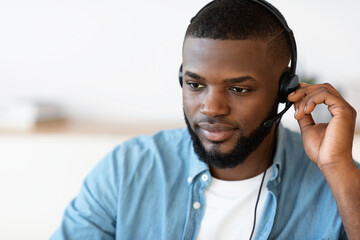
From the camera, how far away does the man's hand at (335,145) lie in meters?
1.13

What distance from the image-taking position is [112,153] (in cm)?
137

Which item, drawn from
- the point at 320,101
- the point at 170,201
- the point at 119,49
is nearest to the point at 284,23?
the point at 320,101

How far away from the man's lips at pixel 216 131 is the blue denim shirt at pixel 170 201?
0.14m

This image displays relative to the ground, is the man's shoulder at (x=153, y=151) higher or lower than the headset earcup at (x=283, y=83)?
lower

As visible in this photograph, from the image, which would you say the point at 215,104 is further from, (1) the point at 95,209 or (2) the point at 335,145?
(1) the point at 95,209

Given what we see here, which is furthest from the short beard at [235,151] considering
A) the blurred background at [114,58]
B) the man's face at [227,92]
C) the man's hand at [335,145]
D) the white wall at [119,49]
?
the white wall at [119,49]

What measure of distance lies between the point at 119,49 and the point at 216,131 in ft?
4.37

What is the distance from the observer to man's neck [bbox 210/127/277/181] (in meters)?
1.31

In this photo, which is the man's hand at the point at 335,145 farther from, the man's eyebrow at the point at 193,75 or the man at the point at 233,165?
the man's eyebrow at the point at 193,75

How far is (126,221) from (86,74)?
132cm

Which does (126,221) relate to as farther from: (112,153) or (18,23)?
(18,23)

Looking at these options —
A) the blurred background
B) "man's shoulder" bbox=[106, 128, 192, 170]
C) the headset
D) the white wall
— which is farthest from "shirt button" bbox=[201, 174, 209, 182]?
the white wall

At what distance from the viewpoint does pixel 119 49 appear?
93.3 inches

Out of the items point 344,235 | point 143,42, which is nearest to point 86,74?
point 143,42
